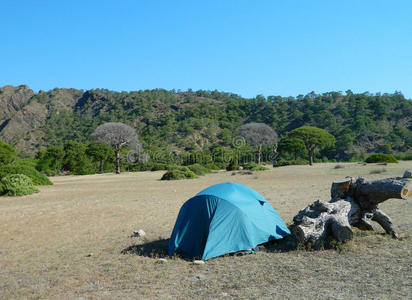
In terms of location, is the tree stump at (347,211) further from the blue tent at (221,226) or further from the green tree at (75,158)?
the green tree at (75,158)

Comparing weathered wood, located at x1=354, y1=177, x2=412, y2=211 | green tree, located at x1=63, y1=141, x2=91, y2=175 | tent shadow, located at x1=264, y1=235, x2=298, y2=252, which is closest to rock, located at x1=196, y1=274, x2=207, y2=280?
tent shadow, located at x1=264, y1=235, x2=298, y2=252

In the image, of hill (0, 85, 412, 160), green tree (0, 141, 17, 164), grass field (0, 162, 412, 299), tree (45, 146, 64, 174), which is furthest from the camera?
hill (0, 85, 412, 160)

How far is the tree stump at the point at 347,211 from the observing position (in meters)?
6.73

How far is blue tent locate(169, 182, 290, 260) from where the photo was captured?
6.92 m

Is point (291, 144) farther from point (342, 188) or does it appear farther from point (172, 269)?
point (172, 269)

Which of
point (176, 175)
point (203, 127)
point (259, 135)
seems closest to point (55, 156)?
point (176, 175)

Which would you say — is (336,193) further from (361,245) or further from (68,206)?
(68,206)

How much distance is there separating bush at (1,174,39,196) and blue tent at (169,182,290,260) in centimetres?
1523

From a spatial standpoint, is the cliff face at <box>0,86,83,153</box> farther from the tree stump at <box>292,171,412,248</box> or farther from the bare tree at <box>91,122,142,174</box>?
the tree stump at <box>292,171,412,248</box>

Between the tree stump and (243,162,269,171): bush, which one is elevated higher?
the tree stump

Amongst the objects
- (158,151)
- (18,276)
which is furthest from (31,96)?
(18,276)

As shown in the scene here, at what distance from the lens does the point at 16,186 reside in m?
19.2

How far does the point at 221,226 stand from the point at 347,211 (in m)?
2.61

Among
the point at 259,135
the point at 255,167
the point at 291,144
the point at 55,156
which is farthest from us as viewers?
the point at 291,144
